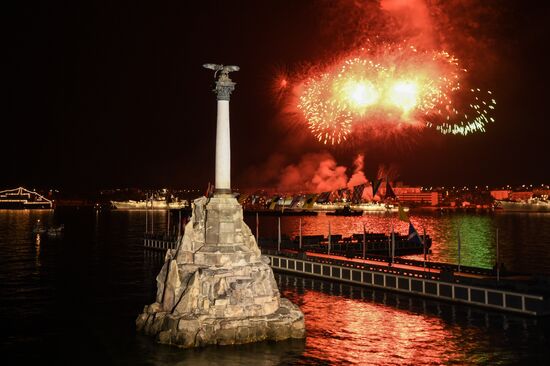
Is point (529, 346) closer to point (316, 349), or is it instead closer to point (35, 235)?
point (316, 349)

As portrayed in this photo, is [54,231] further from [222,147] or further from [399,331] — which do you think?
[399,331]

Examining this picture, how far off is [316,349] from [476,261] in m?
54.1

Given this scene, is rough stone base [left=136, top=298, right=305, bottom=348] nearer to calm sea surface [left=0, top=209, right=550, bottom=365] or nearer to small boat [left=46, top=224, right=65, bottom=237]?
calm sea surface [left=0, top=209, right=550, bottom=365]

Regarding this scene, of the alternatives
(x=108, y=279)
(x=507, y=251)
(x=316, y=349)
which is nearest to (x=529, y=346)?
(x=316, y=349)

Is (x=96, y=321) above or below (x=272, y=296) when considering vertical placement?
below

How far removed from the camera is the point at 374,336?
3556 cm

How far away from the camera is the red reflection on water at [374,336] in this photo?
31281mm

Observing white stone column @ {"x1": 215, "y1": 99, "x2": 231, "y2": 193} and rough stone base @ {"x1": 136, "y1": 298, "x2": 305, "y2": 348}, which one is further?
white stone column @ {"x1": 215, "y1": 99, "x2": 231, "y2": 193}

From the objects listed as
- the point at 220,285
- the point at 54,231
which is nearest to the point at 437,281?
the point at 220,285

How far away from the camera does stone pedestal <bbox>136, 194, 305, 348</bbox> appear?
105 ft

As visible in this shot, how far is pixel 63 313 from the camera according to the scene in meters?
43.0

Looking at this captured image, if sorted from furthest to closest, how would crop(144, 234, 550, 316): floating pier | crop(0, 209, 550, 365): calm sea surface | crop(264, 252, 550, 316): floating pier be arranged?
crop(144, 234, 550, 316): floating pier → crop(264, 252, 550, 316): floating pier → crop(0, 209, 550, 365): calm sea surface

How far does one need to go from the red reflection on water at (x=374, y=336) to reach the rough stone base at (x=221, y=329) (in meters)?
1.82

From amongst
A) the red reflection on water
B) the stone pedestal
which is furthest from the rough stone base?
the red reflection on water
